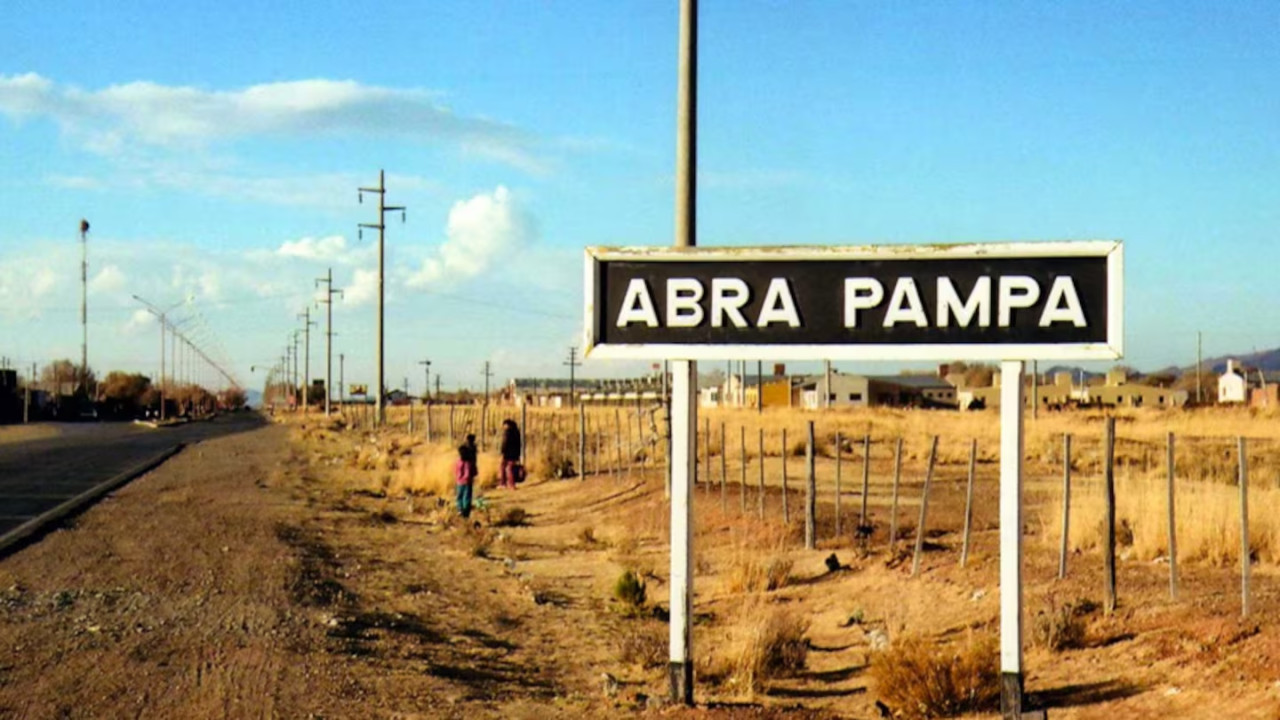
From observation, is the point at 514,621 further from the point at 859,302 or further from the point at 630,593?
the point at 859,302

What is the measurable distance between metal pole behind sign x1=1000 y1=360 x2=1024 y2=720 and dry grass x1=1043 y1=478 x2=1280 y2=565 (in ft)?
23.7

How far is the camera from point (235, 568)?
17000mm

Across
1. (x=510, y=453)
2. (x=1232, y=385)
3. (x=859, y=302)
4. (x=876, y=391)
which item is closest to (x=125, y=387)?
(x=876, y=391)

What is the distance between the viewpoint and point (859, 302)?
8.92 m

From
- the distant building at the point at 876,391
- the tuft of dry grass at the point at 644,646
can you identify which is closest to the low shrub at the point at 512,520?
the tuft of dry grass at the point at 644,646

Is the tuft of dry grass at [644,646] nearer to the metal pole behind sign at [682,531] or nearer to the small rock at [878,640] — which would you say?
the small rock at [878,640]

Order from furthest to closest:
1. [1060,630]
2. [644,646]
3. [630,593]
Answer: [630,593] → [644,646] → [1060,630]

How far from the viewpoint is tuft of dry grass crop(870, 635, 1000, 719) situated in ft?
31.4

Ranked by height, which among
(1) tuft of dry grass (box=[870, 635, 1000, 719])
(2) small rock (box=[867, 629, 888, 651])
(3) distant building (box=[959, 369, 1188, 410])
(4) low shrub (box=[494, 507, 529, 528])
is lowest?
(4) low shrub (box=[494, 507, 529, 528])

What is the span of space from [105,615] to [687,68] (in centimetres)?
777

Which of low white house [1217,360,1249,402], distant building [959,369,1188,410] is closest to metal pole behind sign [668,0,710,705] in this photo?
distant building [959,369,1188,410]

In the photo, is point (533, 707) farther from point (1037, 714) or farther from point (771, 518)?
point (771, 518)

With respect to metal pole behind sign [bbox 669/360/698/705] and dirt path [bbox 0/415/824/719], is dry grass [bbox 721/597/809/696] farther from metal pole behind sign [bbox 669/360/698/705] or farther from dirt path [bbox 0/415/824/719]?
metal pole behind sign [bbox 669/360/698/705]

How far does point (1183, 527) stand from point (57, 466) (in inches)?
1352
